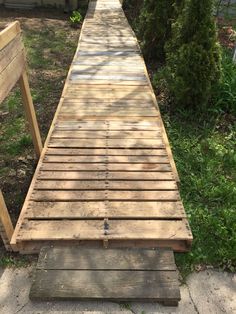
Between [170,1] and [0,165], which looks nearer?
[0,165]

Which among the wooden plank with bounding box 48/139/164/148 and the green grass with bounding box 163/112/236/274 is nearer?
the green grass with bounding box 163/112/236/274

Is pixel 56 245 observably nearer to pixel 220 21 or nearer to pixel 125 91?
pixel 125 91

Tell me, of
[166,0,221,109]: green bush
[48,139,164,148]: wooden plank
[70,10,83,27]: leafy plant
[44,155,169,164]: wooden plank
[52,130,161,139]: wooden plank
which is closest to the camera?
[44,155,169,164]: wooden plank

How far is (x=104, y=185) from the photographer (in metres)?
4.13

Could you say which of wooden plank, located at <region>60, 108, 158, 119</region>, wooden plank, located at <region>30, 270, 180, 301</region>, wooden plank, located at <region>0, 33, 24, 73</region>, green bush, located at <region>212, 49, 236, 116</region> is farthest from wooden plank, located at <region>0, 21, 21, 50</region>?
green bush, located at <region>212, 49, 236, 116</region>

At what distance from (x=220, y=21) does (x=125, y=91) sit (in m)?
7.02

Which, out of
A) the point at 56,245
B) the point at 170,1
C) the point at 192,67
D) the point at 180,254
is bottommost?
the point at 180,254

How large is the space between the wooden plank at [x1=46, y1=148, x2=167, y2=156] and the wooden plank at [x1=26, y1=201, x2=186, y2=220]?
106 cm

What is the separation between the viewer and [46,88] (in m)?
7.36

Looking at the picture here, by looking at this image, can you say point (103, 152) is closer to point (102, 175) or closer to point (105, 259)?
point (102, 175)

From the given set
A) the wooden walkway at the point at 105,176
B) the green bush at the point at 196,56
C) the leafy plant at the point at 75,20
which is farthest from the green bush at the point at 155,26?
the leafy plant at the point at 75,20

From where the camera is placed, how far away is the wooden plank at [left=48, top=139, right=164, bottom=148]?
493 centimetres

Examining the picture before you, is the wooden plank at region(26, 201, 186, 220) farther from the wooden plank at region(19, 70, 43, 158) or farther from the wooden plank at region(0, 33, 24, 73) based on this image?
the wooden plank at region(0, 33, 24, 73)

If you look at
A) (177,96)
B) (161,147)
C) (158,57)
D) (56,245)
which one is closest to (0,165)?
(56,245)
